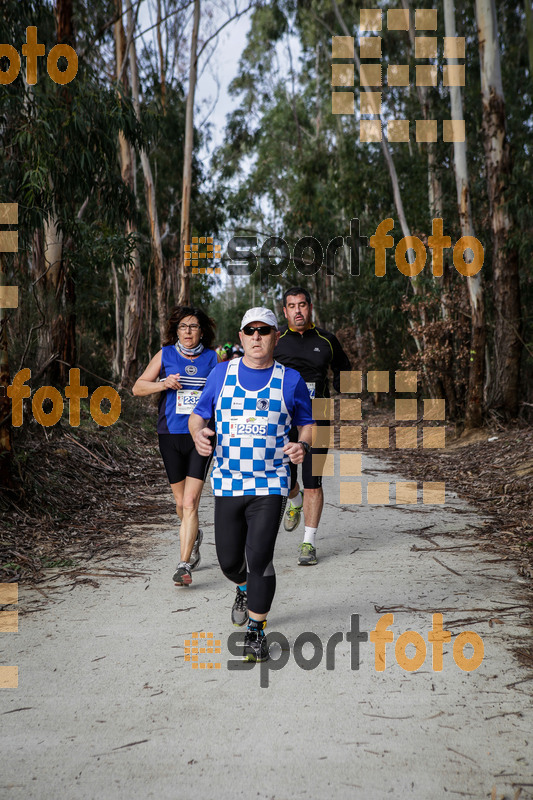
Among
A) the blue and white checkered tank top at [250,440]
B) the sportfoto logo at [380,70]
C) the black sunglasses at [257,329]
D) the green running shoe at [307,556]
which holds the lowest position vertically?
the green running shoe at [307,556]

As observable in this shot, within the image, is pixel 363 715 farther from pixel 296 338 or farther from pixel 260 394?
pixel 296 338

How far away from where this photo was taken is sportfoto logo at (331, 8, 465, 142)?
778 inches

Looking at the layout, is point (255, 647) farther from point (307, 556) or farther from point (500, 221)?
point (500, 221)

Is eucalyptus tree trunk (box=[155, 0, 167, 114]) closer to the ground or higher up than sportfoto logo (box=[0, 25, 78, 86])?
higher up

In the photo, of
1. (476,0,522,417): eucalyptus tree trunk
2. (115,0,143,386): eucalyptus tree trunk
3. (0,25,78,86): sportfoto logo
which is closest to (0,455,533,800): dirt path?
(0,25,78,86): sportfoto logo

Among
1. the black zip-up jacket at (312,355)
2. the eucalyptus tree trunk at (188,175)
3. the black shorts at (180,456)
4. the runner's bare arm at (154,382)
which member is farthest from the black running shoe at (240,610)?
the eucalyptus tree trunk at (188,175)

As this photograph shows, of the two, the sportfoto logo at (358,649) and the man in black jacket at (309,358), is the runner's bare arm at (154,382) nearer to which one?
the man in black jacket at (309,358)

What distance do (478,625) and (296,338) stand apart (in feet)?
9.24

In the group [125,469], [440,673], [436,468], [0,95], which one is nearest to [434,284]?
[436,468]

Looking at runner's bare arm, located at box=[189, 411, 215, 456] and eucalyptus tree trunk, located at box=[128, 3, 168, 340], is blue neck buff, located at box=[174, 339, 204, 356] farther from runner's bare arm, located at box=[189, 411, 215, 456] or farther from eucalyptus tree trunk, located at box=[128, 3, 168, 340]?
eucalyptus tree trunk, located at box=[128, 3, 168, 340]

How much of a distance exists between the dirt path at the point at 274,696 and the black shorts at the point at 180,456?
2.49 feet

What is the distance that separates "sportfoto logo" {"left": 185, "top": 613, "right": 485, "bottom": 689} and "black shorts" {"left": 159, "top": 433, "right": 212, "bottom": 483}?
142 cm

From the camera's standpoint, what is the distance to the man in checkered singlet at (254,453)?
3904mm

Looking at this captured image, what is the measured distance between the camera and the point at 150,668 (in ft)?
12.4
